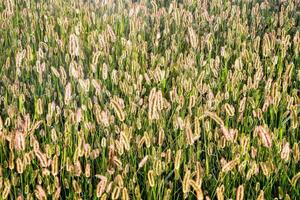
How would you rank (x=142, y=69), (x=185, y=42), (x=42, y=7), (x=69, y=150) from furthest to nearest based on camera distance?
(x=42, y=7), (x=185, y=42), (x=142, y=69), (x=69, y=150)

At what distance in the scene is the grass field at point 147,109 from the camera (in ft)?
5.26

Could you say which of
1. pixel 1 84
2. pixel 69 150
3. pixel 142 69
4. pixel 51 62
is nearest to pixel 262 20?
pixel 142 69

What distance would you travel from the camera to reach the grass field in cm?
160

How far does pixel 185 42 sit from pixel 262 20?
0.48 metres

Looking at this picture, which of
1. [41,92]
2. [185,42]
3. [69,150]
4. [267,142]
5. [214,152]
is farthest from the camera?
[185,42]

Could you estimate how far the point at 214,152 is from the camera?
1971 mm

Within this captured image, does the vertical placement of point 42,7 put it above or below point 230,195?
above

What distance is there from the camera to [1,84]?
251cm

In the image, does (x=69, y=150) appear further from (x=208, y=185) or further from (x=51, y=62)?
(x=51, y=62)

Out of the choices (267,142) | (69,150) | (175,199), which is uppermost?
(267,142)

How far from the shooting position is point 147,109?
2.14 meters

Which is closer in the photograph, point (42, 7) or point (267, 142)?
point (267, 142)

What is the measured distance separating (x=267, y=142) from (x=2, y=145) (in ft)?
2.85

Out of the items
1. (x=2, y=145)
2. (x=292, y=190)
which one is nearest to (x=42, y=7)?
(x=2, y=145)
